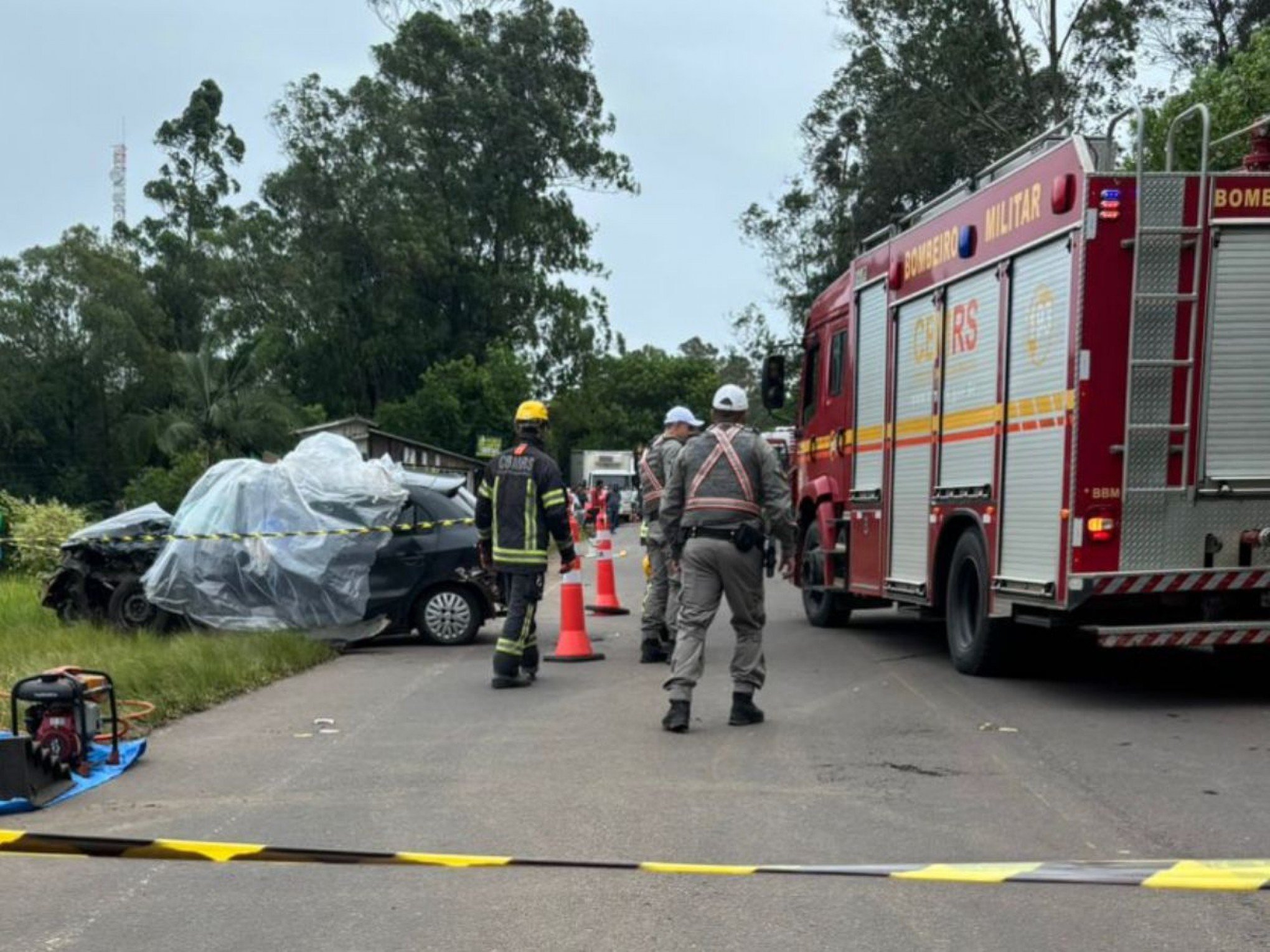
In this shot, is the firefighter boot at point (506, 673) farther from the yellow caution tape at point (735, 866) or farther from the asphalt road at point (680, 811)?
the yellow caution tape at point (735, 866)

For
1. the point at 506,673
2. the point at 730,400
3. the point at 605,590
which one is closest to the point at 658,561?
the point at 506,673

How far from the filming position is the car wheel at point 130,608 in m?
12.2

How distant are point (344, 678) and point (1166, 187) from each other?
6605 mm


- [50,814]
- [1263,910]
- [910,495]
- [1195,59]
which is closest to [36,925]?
[50,814]

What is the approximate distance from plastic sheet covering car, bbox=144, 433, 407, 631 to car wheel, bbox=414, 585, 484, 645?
571 mm

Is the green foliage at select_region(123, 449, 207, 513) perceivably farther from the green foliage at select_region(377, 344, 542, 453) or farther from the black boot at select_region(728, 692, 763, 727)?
the black boot at select_region(728, 692, 763, 727)

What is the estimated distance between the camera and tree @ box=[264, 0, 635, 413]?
1961 inches

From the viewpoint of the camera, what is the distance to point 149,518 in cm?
1269

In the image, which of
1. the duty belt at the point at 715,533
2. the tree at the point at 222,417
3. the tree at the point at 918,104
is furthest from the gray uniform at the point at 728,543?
the tree at the point at 222,417

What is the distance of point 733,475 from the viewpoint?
7.73 meters

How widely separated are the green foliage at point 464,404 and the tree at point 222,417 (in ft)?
13.0

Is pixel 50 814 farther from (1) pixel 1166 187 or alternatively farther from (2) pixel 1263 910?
(1) pixel 1166 187

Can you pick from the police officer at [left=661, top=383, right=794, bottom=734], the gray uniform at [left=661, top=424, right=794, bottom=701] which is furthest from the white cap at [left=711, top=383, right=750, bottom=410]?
the gray uniform at [left=661, top=424, right=794, bottom=701]

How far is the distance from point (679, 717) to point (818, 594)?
629cm
